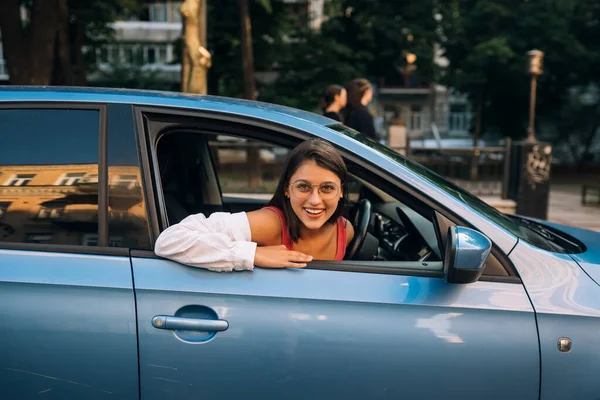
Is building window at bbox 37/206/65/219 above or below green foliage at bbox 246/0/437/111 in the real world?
below

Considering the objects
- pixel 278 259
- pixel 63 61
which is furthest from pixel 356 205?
pixel 63 61

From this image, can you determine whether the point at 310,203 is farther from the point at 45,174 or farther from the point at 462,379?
the point at 45,174

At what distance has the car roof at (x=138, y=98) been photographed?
229cm

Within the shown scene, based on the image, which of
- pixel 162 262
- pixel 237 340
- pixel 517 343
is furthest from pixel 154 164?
pixel 517 343

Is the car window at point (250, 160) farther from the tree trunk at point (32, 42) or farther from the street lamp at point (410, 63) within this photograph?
the street lamp at point (410, 63)

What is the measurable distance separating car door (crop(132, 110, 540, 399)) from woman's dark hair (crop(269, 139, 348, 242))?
1.20ft

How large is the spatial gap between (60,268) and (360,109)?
6.11m

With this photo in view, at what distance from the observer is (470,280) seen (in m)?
2.05

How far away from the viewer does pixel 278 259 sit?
6.98 feet

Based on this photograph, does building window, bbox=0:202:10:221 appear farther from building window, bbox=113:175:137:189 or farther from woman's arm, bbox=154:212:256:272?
woman's arm, bbox=154:212:256:272

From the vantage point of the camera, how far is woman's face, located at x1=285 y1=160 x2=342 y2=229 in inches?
88.7

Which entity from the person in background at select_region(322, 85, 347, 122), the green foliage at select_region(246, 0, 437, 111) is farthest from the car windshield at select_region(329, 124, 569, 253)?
the green foliage at select_region(246, 0, 437, 111)

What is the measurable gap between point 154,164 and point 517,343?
1.39 m

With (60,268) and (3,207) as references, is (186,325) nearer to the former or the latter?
(60,268)
